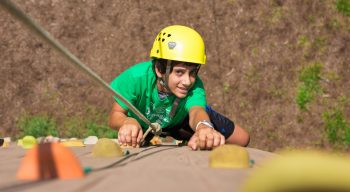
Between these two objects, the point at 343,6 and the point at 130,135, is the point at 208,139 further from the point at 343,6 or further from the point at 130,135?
the point at 343,6

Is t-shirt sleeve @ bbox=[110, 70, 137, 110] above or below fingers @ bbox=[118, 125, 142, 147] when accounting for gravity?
above

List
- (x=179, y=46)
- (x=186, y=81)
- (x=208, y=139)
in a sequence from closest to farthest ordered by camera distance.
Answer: (x=208, y=139)
(x=186, y=81)
(x=179, y=46)

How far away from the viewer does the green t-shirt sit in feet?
16.0

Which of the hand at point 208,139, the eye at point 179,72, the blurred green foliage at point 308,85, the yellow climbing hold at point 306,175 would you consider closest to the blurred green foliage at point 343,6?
the blurred green foliage at point 308,85

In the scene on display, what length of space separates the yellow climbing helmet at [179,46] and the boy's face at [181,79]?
9 centimetres

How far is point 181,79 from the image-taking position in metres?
4.64

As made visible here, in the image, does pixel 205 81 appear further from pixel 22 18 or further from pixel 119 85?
pixel 22 18

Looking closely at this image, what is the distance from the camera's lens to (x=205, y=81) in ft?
29.9

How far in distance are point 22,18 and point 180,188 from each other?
0.78 m

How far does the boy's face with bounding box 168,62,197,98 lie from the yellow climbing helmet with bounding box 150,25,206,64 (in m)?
0.09

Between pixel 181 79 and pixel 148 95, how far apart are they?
48 cm

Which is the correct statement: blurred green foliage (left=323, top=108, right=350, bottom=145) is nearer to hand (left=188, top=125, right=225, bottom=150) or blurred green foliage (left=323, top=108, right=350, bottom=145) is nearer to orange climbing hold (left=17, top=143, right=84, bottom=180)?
hand (left=188, top=125, right=225, bottom=150)

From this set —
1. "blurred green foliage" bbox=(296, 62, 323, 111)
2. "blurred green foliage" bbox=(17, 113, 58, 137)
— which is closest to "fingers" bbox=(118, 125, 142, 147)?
"blurred green foliage" bbox=(17, 113, 58, 137)

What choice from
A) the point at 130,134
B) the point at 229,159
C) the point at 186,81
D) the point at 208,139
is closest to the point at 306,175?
the point at 229,159
